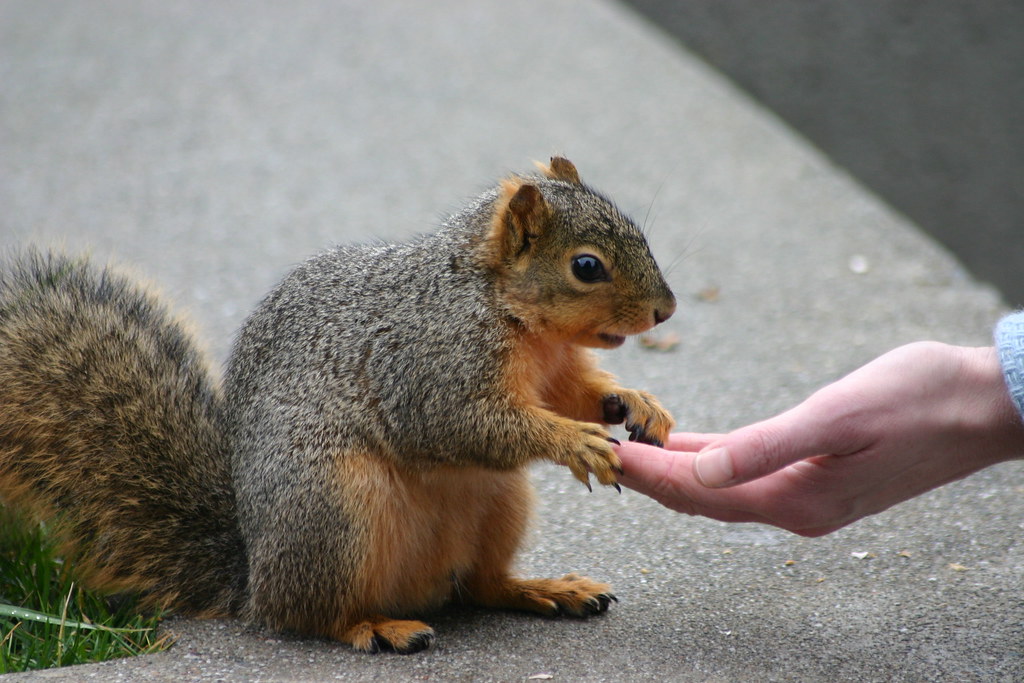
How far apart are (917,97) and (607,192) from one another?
1732 millimetres

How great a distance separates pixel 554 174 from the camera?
2201mm

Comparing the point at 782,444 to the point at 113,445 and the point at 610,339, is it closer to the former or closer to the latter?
the point at 610,339

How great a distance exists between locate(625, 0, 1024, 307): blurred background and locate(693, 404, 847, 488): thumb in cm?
284

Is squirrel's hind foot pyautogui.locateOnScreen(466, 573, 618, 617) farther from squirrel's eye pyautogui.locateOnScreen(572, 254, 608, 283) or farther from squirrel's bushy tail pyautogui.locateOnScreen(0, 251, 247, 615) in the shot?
squirrel's eye pyautogui.locateOnScreen(572, 254, 608, 283)

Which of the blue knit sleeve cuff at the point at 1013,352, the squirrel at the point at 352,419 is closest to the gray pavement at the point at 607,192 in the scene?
the squirrel at the point at 352,419

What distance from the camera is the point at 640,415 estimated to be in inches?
83.4

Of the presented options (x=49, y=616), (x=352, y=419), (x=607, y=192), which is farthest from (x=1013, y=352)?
(x=607, y=192)

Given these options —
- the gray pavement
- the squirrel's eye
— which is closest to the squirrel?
the squirrel's eye

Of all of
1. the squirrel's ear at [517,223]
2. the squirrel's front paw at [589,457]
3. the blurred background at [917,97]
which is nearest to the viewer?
the squirrel's front paw at [589,457]

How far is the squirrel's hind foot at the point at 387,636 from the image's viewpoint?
199cm

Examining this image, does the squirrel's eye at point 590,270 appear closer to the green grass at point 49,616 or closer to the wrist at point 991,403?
the wrist at point 991,403

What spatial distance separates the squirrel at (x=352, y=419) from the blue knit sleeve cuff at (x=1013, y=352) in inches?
22.2

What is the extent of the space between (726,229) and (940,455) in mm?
2598

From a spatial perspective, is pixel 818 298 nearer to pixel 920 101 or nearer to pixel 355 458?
pixel 920 101
